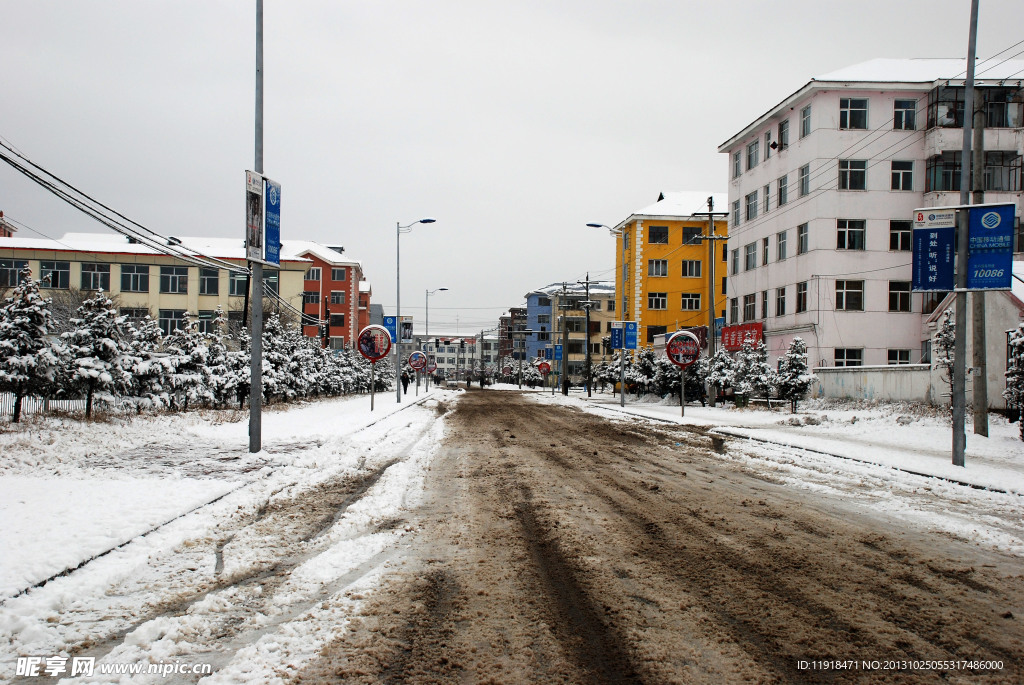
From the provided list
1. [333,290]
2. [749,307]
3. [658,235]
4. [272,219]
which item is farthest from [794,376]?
[333,290]

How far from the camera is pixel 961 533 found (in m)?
7.15

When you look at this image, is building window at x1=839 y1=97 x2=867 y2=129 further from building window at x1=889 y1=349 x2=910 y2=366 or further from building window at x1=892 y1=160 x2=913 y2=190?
building window at x1=889 y1=349 x2=910 y2=366

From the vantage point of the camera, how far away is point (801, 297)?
39844mm

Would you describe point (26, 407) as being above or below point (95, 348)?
below

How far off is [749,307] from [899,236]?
1074 centimetres

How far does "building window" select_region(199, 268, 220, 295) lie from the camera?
2793 inches

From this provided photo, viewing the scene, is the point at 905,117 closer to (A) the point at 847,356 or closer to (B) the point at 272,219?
(A) the point at 847,356

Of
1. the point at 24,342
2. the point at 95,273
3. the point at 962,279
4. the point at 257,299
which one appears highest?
the point at 95,273

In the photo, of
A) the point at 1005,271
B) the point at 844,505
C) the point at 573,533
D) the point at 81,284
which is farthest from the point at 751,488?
the point at 81,284

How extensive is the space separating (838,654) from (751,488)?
239 inches

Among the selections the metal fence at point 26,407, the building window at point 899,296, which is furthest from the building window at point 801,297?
the metal fence at point 26,407

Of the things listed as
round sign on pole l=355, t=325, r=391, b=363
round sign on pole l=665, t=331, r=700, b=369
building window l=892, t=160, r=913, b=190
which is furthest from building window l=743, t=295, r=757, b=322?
round sign on pole l=355, t=325, r=391, b=363

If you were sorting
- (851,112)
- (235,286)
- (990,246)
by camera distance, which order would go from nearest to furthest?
(990,246)
(851,112)
(235,286)

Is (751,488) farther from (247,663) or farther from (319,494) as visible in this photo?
(247,663)
